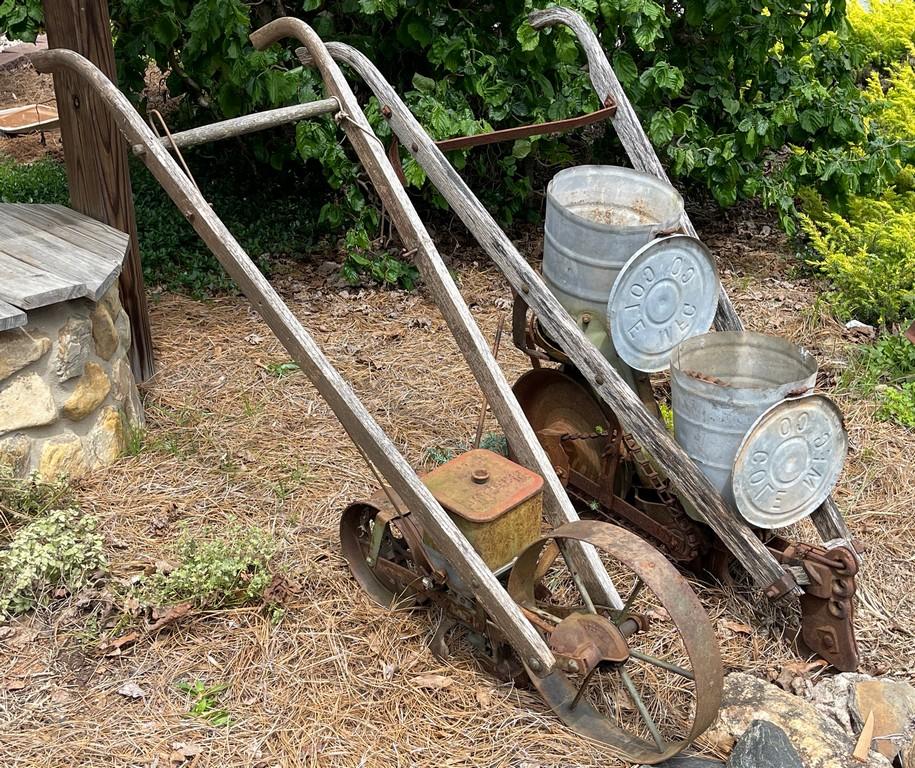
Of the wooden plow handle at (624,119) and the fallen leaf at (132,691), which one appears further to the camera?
the wooden plow handle at (624,119)

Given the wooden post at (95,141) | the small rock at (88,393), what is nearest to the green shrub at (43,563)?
the small rock at (88,393)

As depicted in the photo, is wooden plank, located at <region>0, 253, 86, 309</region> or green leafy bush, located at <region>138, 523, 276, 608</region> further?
wooden plank, located at <region>0, 253, 86, 309</region>

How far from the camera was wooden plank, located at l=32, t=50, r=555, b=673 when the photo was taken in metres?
2.32

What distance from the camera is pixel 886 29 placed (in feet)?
21.4

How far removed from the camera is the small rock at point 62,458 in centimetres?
326

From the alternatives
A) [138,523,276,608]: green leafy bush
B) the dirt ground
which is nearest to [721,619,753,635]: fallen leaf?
[138,523,276,608]: green leafy bush

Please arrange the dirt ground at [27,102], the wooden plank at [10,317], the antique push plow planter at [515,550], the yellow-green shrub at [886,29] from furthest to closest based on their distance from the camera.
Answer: the dirt ground at [27,102] → the yellow-green shrub at [886,29] → the wooden plank at [10,317] → the antique push plow planter at [515,550]

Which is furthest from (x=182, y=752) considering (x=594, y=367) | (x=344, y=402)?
(x=594, y=367)

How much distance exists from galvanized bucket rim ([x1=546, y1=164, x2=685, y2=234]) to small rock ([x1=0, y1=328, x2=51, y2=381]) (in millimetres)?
1737

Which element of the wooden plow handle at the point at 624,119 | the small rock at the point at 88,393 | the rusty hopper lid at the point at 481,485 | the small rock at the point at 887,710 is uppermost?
the wooden plow handle at the point at 624,119

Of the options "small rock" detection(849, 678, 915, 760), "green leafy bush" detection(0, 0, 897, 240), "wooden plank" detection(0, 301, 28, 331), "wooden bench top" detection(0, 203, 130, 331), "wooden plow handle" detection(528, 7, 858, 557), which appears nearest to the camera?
"small rock" detection(849, 678, 915, 760)

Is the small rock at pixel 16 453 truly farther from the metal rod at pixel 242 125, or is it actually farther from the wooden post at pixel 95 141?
the metal rod at pixel 242 125

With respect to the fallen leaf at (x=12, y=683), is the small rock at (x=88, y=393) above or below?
above

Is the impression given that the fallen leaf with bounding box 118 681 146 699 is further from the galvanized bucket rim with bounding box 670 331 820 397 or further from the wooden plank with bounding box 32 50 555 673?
the galvanized bucket rim with bounding box 670 331 820 397
